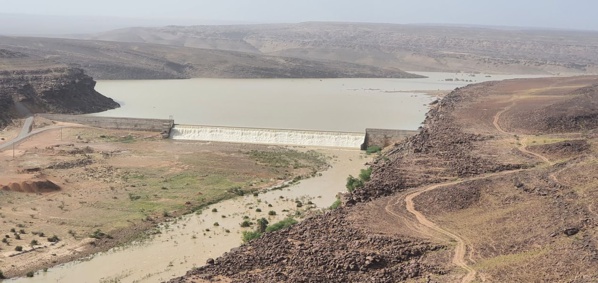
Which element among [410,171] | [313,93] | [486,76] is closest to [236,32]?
[486,76]

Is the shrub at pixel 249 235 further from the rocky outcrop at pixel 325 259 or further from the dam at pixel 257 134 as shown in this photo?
the dam at pixel 257 134

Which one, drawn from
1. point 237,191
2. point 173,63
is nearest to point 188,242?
point 237,191

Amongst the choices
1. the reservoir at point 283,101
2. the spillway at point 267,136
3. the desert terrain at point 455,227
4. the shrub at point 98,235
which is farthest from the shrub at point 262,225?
the reservoir at point 283,101

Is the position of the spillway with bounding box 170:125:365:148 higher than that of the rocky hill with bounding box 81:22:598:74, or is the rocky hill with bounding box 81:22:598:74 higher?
the rocky hill with bounding box 81:22:598:74

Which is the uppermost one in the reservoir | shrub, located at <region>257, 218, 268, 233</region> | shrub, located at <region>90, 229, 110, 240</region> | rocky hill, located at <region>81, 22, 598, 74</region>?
rocky hill, located at <region>81, 22, 598, 74</region>

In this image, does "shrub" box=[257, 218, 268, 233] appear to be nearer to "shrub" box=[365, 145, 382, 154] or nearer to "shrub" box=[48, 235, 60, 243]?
"shrub" box=[48, 235, 60, 243]

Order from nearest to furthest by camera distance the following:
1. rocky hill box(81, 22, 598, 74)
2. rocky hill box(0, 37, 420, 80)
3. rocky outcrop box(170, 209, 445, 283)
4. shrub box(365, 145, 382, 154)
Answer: rocky outcrop box(170, 209, 445, 283), shrub box(365, 145, 382, 154), rocky hill box(0, 37, 420, 80), rocky hill box(81, 22, 598, 74)

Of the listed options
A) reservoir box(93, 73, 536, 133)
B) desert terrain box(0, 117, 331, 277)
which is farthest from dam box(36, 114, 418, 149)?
reservoir box(93, 73, 536, 133)

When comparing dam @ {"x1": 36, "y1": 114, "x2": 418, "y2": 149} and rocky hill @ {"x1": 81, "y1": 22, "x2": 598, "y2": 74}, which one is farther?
rocky hill @ {"x1": 81, "y1": 22, "x2": 598, "y2": 74}
